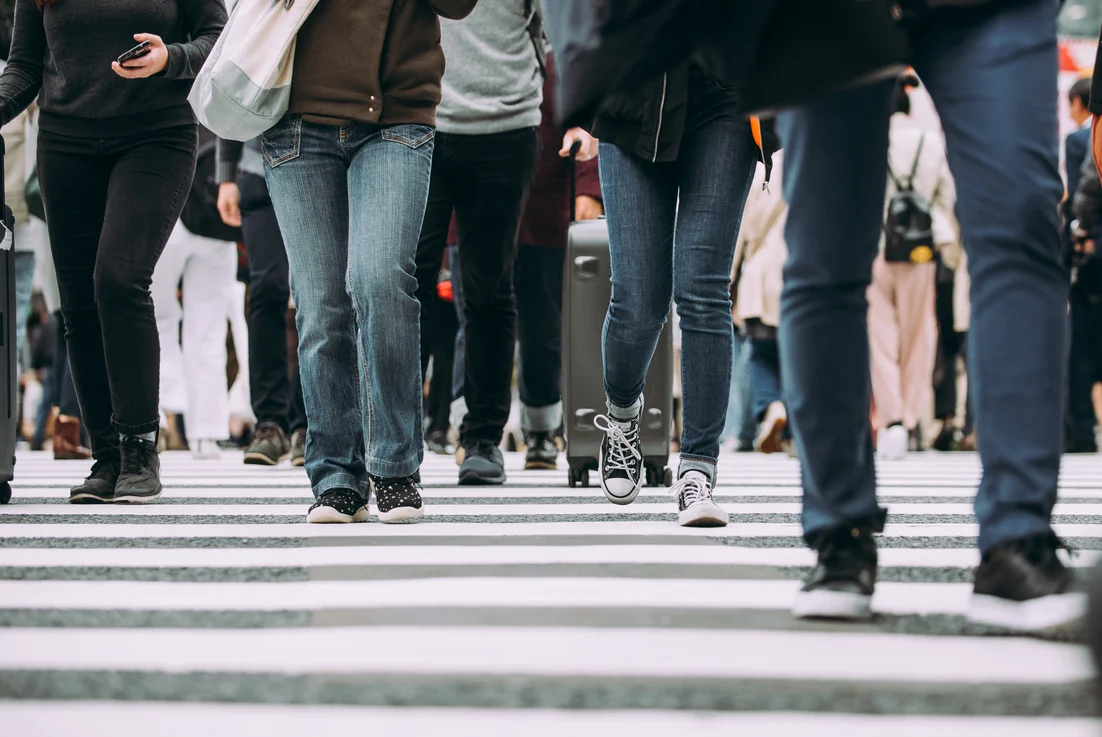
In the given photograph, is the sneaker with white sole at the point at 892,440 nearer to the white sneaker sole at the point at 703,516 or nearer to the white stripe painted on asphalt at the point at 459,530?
the white stripe painted on asphalt at the point at 459,530

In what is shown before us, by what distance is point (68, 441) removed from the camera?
7.71 metres

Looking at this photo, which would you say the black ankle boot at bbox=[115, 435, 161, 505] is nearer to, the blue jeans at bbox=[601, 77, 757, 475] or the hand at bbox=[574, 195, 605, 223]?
the blue jeans at bbox=[601, 77, 757, 475]

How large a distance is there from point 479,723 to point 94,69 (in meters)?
3.47

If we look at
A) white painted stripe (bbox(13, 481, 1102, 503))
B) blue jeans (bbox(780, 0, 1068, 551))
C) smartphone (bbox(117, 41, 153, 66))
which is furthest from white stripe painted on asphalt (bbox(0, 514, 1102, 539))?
smartphone (bbox(117, 41, 153, 66))

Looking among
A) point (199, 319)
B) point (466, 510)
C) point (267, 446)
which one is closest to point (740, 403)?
point (199, 319)

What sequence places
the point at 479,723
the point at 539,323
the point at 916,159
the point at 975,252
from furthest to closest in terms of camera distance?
the point at 916,159 < the point at 539,323 < the point at 975,252 < the point at 479,723

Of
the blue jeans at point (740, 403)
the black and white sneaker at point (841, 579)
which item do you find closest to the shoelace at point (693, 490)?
the black and white sneaker at point (841, 579)

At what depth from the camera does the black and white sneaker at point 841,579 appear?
223cm

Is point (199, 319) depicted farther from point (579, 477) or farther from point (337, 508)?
point (337, 508)

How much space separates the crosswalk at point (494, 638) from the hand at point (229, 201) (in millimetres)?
2721

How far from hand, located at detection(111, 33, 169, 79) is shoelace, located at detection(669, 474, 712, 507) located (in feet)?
6.92

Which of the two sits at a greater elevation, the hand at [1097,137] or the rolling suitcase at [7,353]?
the hand at [1097,137]

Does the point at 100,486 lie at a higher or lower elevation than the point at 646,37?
lower

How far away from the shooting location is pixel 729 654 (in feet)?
6.38
